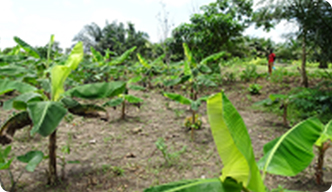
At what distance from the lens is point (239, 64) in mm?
5992

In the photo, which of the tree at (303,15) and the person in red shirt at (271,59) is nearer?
the tree at (303,15)

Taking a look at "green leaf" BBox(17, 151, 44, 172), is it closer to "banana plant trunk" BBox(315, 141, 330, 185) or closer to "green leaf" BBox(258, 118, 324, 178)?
"green leaf" BBox(258, 118, 324, 178)

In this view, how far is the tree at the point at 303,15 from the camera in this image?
2939 mm

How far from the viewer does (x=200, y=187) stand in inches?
27.5

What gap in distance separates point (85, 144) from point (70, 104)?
1.02 m

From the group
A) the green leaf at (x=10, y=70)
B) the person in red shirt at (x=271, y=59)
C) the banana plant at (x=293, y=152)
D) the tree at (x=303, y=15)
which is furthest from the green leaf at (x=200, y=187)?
the person in red shirt at (x=271, y=59)

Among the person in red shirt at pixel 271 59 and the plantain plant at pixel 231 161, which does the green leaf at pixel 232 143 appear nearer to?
the plantain plant at pixel 231 161

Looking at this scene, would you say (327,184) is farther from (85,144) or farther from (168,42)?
(168,42)

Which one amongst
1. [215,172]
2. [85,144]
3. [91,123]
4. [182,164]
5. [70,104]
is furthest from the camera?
[91,123]

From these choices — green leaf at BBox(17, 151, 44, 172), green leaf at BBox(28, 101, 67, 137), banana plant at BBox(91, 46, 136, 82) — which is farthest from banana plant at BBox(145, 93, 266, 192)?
banana plant at BBox(91, 46, 136, 82)

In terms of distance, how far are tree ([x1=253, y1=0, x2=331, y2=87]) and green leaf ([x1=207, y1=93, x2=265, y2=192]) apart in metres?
3.14

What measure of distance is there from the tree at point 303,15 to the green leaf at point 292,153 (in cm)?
272

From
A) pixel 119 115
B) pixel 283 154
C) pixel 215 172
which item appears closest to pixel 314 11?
pixel 215 172

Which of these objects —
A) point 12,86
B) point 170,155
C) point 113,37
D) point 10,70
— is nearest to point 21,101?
point 12,86
